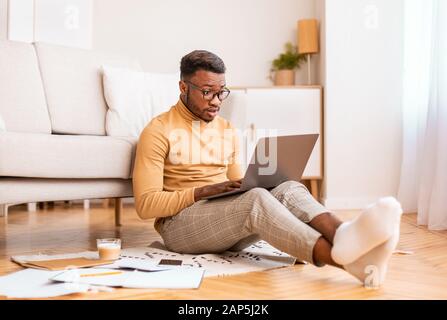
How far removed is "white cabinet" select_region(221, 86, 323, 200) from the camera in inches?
169

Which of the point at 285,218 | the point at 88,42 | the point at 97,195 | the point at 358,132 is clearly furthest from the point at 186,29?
the point at 285,218

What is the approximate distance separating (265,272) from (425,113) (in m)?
2.15

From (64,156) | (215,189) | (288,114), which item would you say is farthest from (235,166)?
(288,114)

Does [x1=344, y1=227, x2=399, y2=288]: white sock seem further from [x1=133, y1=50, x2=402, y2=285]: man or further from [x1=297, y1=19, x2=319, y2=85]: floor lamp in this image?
[x1=297, y1=19, x2=319, y2=85]: floor lamp

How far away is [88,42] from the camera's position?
4.63 metres

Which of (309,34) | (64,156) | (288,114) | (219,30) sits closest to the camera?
(64,156)

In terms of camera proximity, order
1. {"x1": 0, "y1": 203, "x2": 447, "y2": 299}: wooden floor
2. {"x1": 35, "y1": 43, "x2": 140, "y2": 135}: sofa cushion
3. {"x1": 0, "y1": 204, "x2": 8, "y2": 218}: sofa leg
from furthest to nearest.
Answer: {"x1": 0, "y1": 204, "x2": 8, "y2": 218}: sofa leg, {"x1": 35, "y1": 43, "x2": 140, "y2": 135}: sofa cushion, {"x1": 0, "y1": 203, "x2": 447, "y2": 299}: wooden floor

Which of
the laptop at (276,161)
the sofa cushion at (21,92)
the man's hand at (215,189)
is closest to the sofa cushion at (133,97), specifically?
the sofa cushion at (21,92)

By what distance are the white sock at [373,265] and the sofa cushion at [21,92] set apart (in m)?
1.68

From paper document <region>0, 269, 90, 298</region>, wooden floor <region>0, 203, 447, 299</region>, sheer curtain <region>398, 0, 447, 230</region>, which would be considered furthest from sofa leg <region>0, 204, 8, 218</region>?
sheer curtain <region>398, 0, 447, 230</region>

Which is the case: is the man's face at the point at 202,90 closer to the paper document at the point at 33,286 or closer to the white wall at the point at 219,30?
the paper document at the point at 33,286

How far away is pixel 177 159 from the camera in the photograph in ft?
7.21

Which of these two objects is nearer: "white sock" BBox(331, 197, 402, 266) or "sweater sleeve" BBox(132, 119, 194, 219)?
"white sock" BBox(331, 197, 402, 266)

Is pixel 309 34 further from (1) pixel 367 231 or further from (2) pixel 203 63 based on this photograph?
(1) pixel 367 231
